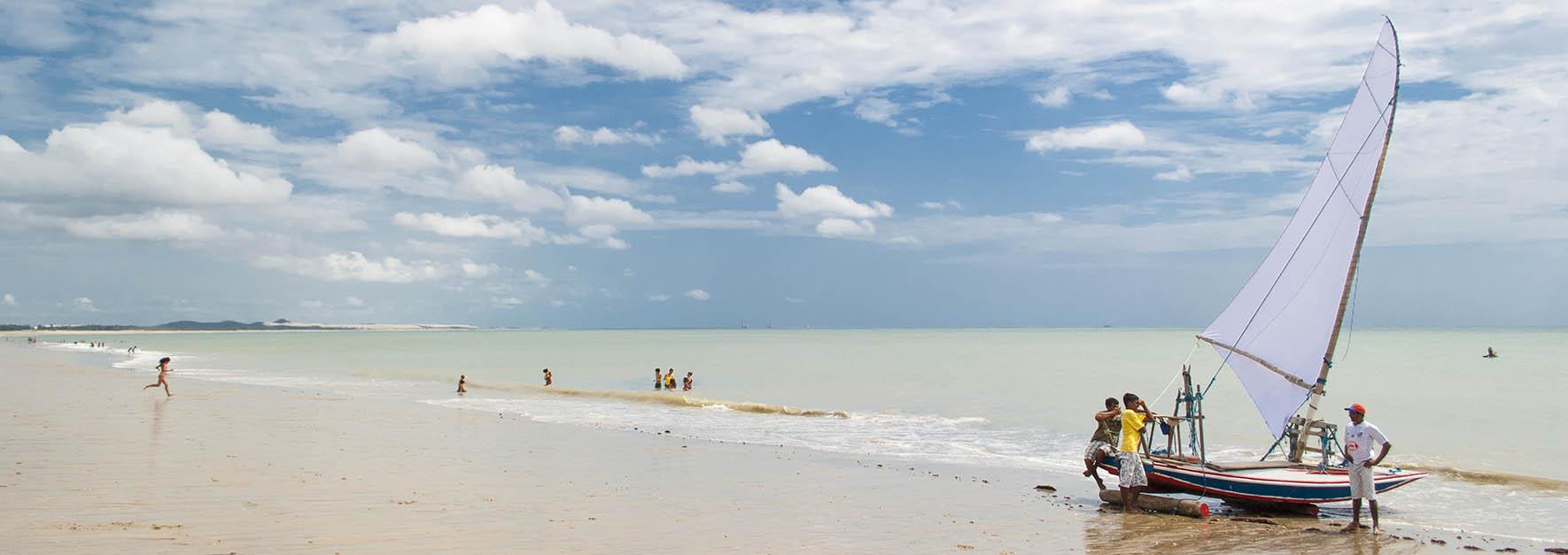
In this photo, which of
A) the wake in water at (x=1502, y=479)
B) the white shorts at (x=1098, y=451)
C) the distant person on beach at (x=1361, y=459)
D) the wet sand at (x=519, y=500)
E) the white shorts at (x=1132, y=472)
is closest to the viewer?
the wet sand at (x=519, y=500)

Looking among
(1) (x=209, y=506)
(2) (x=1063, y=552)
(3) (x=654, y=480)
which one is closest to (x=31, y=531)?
(1) (x=209, y=506)

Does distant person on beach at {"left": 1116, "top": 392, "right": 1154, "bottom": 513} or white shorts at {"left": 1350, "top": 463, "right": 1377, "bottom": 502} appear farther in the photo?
distant person on beach at {"left": 1116, "top": 392, "right": 1154, "bottom": 513}

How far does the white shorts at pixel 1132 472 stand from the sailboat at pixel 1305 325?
671 mm

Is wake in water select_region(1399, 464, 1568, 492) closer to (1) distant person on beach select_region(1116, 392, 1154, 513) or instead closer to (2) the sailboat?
(2) the sailboat

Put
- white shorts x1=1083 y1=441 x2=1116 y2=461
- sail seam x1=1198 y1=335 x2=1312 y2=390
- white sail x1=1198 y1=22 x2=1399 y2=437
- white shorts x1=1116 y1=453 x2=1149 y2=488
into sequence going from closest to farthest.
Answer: white shorts x1=1116 y1=453 x2=1149 y2=488, white shorts x1=1083 y1=441 x2=1116 y2=461, white sail x1=1198 y1=22 x2=1399 y2=437, sail seam x1=1198 y1=335 x2=1312 y2=390

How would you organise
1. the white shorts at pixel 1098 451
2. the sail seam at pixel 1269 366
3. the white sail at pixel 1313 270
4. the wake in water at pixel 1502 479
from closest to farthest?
the white shorts at pixel 1098 451, the white sail at pixel 1313 270, the sail seam at pixel 1269 366, the wake in water at pixel 1502 479

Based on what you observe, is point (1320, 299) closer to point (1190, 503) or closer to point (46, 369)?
point (1190, 503)

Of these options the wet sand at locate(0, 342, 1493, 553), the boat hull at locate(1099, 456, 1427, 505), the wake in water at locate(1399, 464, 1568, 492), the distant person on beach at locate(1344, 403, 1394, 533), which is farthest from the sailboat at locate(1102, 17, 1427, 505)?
the wake in water at locate(1399, 464, 1568, 492)

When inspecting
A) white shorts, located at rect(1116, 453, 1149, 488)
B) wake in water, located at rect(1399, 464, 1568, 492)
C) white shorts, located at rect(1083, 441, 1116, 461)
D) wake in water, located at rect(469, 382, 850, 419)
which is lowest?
wake in water, located at rect(1399, 464, 1568, 492)

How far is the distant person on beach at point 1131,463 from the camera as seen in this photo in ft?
48.8

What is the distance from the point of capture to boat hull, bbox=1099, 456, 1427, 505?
1491 centimetres

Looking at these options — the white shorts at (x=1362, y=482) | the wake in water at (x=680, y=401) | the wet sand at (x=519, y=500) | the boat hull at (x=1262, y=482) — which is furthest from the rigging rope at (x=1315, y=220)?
the wake in water at (x=680, y=401)

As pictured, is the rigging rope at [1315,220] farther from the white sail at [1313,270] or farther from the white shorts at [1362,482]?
the white shorts at [1362,482]

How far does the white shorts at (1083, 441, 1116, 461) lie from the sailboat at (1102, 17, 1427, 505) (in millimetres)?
156
